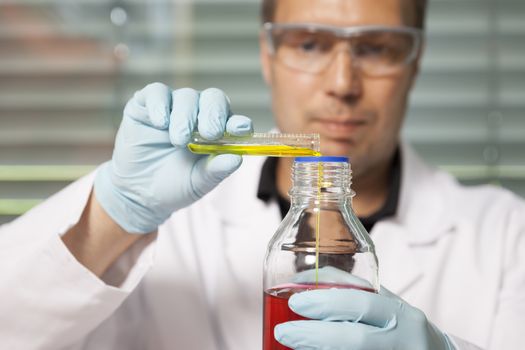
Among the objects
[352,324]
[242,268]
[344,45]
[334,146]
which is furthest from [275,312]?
[344,45]

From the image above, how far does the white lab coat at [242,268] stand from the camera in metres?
1.50

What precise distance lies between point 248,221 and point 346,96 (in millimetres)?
395

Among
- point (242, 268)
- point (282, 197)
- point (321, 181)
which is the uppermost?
point (321, 181)

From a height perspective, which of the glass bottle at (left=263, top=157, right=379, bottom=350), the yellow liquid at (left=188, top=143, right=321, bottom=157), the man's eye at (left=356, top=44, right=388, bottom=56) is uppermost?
the man's eye at (left=356, top=44, right=388, bottom=56)

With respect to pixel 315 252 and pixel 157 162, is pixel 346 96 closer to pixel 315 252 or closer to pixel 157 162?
pixel 157 162

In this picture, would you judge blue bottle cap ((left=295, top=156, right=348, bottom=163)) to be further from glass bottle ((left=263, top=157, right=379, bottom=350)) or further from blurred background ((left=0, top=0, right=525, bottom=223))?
blurred background ((left=0, top=0, right=525, bottom=223))

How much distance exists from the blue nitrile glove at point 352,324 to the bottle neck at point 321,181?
0.14 meters

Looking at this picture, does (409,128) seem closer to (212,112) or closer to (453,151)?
(453,151)

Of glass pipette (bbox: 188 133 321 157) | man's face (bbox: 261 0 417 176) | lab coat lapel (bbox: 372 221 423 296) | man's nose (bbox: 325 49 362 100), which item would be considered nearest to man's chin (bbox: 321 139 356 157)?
man's face (bbox: 261 0 417 176)

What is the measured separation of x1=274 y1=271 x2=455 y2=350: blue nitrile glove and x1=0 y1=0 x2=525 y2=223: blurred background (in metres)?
1.98

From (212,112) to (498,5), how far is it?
7.15ft

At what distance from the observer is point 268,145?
1191 mm

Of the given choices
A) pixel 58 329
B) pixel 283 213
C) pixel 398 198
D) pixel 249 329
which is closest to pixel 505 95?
pixel 398 198

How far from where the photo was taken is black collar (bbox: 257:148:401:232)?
1.97 m
